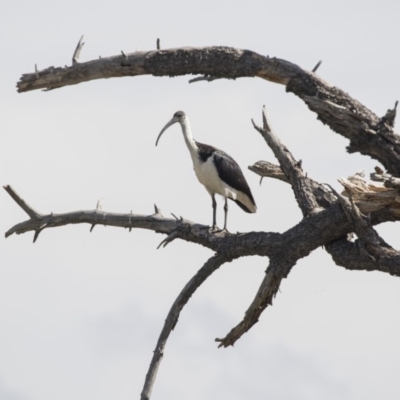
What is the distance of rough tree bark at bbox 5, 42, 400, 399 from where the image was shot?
13.9 m

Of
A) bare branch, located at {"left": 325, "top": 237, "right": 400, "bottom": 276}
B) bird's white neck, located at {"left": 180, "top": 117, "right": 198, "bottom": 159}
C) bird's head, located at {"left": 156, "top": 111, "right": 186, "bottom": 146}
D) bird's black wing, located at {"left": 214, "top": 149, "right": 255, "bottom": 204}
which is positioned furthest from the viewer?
bird's head, located at {"left": 156, "top": 111, "right": 186, "bottom": 146}

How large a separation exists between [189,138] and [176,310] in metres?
5.44

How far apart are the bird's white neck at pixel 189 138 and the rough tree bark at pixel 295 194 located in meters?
3.93

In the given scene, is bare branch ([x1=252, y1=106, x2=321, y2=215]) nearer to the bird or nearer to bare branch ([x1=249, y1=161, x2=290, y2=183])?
bare branch ([x1=249, y1=161, x2=290, y2=183])

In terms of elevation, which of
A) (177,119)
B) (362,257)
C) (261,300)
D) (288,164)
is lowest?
(261,300)

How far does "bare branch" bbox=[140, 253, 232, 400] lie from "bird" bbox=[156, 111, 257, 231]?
405 centimetres

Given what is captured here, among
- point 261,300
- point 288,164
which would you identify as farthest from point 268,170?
point 261,300

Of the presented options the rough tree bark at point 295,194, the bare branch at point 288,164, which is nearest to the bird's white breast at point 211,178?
the rough tree bark at point 295,194

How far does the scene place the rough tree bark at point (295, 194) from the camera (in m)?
13.9

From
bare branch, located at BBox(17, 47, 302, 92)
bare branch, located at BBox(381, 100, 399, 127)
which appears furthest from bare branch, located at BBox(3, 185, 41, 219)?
bare branch, located at BBox(381, 100, 399, 127)

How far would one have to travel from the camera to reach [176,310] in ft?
46.9

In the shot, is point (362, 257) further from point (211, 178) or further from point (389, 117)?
point (211, 178)

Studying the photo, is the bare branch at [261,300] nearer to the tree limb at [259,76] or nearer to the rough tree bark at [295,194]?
the rough tree bark at [295,194]

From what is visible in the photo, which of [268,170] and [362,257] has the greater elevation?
[268,170]
